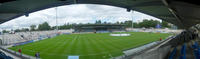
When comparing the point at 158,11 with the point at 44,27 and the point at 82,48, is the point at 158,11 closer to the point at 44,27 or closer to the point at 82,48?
the point at 82,48

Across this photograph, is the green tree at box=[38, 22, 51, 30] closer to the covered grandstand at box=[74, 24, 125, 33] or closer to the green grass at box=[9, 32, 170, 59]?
the covered grandstand at box=[74, 24, 125, 33]

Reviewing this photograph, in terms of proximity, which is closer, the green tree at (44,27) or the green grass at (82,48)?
the green grass at (82,48)

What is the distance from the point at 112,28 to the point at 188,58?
67852 mm

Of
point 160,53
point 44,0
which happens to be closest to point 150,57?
point 160,53

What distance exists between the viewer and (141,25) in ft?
306

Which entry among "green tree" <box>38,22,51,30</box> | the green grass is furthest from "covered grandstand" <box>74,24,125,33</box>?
the green grass

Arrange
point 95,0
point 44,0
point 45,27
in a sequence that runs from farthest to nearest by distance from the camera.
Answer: point 45,27, point 95,0, point 44,0

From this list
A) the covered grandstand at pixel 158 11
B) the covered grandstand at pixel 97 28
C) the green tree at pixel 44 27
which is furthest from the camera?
the green tree at pixel 44 27

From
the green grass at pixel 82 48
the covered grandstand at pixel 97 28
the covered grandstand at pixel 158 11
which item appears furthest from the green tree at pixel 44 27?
the covered grandstand at pixel 158 11

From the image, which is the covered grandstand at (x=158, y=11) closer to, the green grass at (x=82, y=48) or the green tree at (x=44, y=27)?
the green grass at (x=82, y=48)

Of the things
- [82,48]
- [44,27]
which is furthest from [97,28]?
[82,48]

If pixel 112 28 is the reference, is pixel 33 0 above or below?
above

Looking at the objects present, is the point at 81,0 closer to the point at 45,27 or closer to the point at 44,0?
the point at 44,0

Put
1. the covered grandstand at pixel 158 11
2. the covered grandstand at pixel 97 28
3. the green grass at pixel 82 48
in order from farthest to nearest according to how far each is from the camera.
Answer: the covered grandstand at pixel 97 28 → the green grass at pixel 82 48 → the covered grandstand at pixel 158 11
